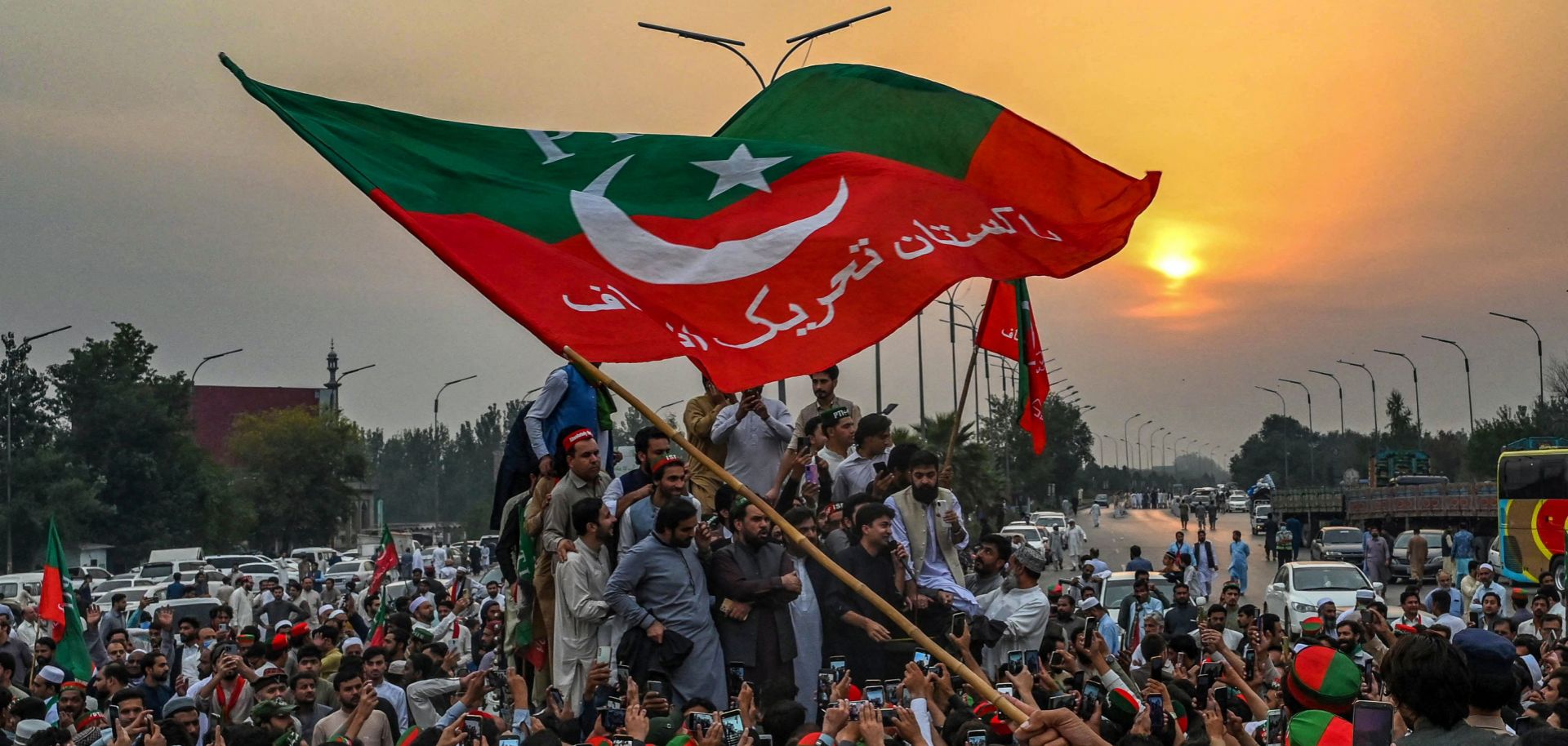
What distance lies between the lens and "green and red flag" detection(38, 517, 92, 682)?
1559cm

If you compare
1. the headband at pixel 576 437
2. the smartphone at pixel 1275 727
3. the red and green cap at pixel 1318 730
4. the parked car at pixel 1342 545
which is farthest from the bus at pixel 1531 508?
the red and green cap at pixel 1318 730

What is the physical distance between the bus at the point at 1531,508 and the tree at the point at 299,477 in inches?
1888

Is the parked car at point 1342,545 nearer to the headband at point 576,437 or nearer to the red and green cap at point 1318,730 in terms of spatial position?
the headband at point 576,437

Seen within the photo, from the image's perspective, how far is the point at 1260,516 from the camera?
7325cm

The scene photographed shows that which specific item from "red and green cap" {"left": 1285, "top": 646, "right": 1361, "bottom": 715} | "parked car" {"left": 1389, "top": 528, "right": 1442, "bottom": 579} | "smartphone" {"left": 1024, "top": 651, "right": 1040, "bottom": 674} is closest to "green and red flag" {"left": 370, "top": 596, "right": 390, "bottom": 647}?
"smartphone" {"left": 1024, "top": 651, "right": 1040, "bottom": 674}

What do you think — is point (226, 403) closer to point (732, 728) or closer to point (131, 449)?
point (131, 449)

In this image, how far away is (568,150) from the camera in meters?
8.65

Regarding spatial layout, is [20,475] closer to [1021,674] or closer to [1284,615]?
[1284,615]

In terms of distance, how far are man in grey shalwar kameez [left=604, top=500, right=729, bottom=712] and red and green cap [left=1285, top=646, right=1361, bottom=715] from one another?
142 inches

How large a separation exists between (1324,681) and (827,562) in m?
1.76

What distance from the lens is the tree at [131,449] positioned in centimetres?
5997

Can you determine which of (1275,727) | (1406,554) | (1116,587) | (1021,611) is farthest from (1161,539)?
(1275,727)

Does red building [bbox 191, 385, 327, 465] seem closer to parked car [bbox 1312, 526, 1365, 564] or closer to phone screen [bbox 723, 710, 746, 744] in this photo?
parked car [bbox 1312, 526, 1365, 564]

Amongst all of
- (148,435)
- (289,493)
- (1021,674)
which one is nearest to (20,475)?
(148,435)
